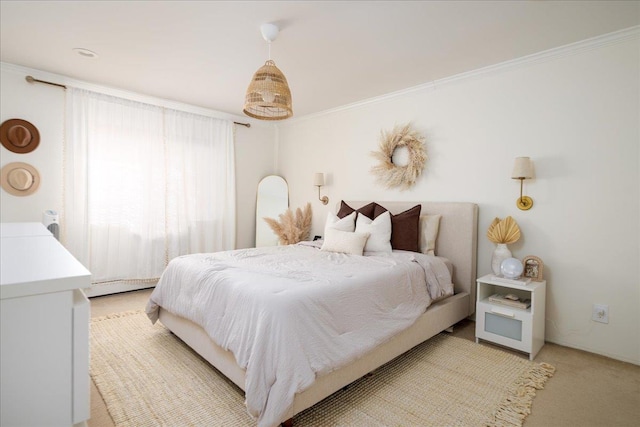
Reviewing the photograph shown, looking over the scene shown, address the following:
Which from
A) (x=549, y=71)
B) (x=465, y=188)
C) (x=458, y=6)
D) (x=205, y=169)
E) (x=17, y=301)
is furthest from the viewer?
(x=205, y=169)

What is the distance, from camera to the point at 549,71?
273cm

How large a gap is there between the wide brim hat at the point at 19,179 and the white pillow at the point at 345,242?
3091 mm

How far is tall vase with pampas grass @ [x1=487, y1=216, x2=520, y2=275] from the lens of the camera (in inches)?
108

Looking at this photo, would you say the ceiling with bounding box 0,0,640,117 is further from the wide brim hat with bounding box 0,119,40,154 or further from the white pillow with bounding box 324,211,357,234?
the white pillow with bounding box 324,211,357,234

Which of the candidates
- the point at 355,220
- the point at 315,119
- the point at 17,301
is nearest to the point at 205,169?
the point at 315,119

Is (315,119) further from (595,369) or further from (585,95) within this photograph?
(595,369)

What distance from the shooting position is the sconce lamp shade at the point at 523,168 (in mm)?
2678

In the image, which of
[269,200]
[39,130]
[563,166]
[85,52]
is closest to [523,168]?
[563,166]

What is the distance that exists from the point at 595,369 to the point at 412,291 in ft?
4.51

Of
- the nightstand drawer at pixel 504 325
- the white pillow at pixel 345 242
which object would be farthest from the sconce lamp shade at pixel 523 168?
the white pillow at pixel 345 242

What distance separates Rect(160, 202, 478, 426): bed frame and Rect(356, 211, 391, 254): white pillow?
48cm

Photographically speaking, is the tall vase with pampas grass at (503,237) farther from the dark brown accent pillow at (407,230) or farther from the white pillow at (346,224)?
the white pillow at (346,224)

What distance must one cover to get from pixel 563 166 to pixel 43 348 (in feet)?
10.9

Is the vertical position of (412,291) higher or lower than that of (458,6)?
lower
